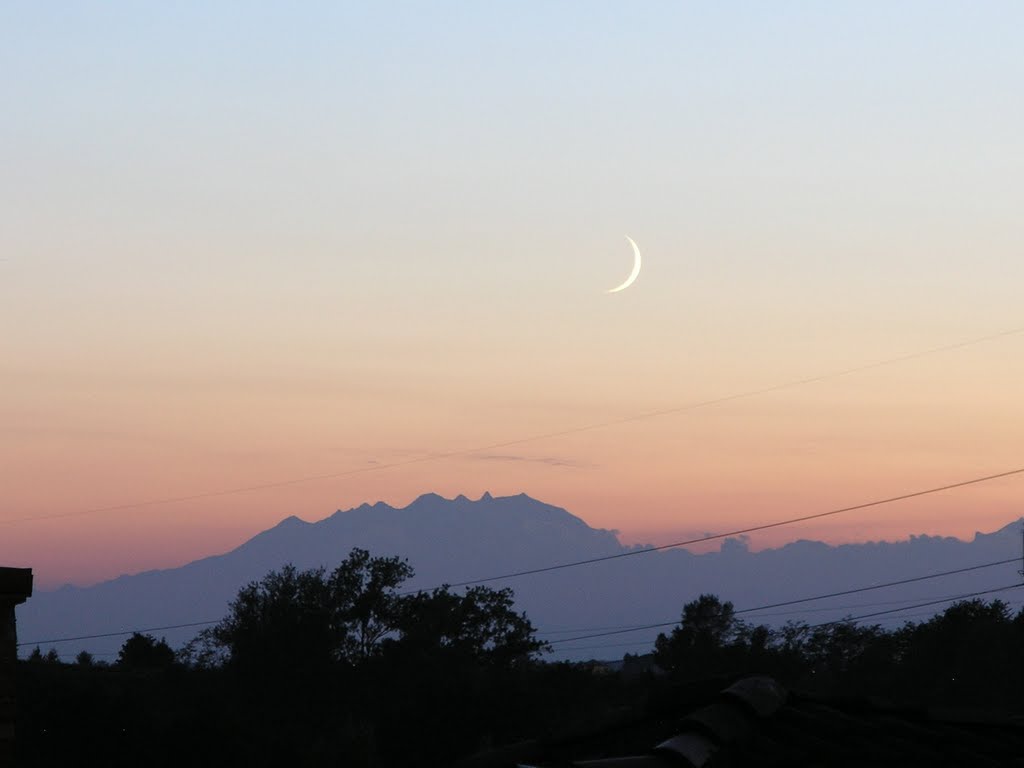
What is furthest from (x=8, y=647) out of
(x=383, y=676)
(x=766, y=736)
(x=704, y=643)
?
(x=704, y=643)

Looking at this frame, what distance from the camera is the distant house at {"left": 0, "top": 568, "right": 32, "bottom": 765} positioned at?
468 inches

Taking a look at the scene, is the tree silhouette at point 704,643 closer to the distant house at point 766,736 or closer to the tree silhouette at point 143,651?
the tree silhouette at point 143,651

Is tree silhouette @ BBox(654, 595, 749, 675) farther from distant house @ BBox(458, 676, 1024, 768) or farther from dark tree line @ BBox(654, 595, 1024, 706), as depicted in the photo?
distant house @ BBox(458, 676, 1024, 768)

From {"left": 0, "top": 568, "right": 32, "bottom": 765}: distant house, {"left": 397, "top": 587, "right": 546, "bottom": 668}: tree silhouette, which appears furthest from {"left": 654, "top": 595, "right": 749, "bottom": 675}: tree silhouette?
{"left": 0, "top": 568, "right": 32, "bottom": 765}: distant house

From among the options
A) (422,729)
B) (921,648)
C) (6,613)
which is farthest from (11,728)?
(921,648)

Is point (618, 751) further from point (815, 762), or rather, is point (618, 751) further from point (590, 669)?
point (590, 669)

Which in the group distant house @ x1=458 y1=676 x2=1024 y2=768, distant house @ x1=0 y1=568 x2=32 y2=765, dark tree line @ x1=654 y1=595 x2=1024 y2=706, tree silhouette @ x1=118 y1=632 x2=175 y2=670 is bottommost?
dark tree line @ x1=654 y1=595 x2=1024 y2=706

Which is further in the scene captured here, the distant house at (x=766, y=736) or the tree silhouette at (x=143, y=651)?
the tree silhouette at (x=143, y=651)

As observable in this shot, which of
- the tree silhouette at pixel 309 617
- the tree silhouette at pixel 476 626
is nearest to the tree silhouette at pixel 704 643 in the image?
the tree silhouette at pixel 476 626

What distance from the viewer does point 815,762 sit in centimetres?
909

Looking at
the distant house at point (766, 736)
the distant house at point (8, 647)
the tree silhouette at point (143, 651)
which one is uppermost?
the tree silhouette at point (143, 651)

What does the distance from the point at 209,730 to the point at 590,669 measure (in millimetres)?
33533

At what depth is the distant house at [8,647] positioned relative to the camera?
1190 cm

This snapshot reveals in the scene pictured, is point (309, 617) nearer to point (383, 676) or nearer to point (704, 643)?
point (383, 676)
